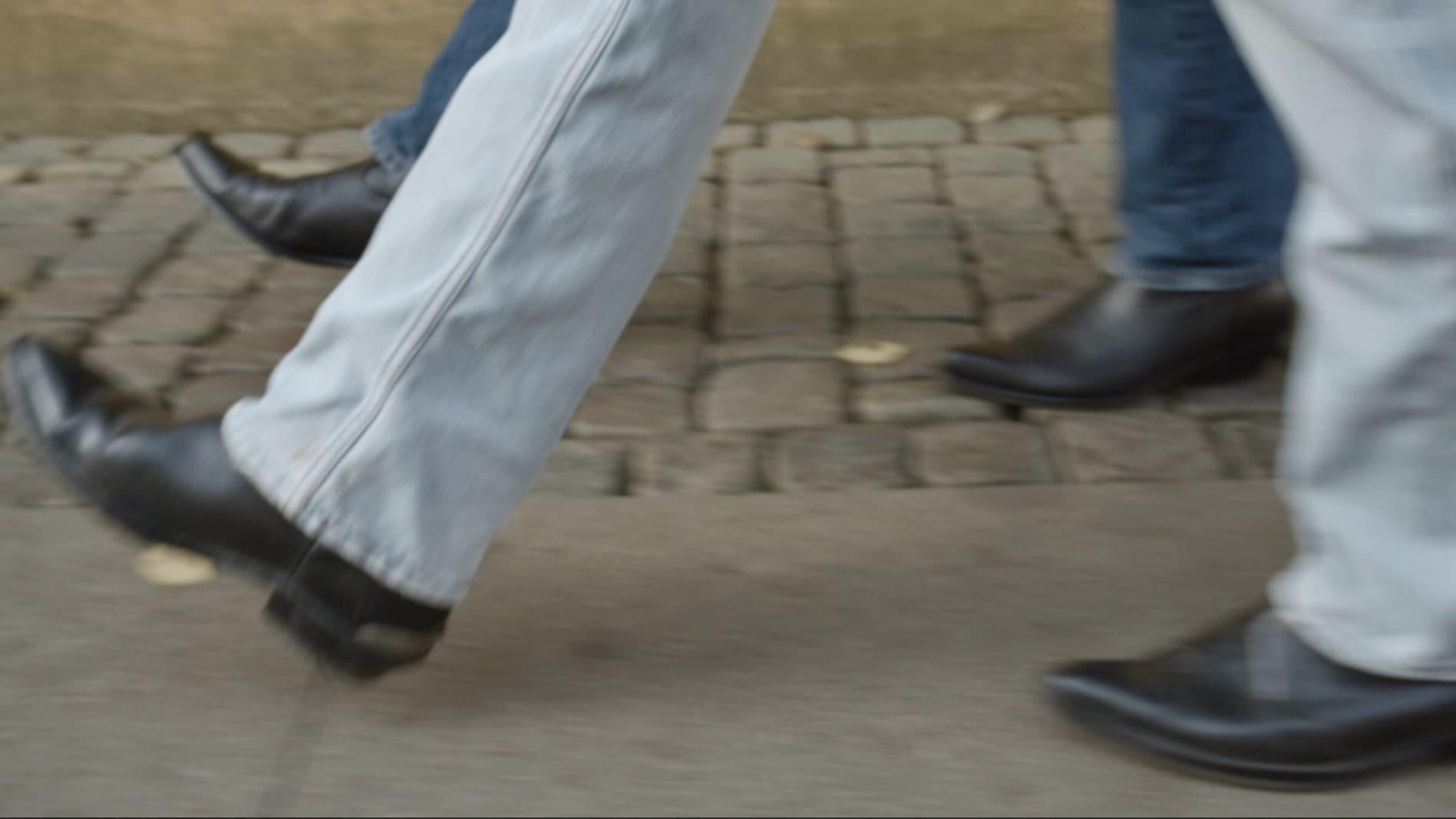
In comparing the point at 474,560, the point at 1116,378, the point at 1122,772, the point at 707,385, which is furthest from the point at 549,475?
the point at 1122,772

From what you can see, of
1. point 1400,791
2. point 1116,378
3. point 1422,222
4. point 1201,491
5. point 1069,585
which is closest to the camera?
point 1422,222

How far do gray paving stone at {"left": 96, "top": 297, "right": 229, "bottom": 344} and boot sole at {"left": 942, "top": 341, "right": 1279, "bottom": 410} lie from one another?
139 cm

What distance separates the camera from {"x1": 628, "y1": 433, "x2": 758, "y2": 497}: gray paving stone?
252 centimetres

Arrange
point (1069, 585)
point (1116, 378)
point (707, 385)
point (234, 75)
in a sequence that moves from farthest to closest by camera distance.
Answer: point (234, 75), point (707, 385), point (1116, 378), point (1069, 585)

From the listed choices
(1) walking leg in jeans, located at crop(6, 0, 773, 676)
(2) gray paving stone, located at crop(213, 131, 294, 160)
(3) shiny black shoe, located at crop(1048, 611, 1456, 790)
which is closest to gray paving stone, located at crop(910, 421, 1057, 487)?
(3) shiny black shoe, located at crop(1048, 611, 1456, 790)

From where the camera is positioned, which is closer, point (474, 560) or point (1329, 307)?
point (1329, 307)

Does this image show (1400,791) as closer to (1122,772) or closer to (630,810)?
(1122,772)

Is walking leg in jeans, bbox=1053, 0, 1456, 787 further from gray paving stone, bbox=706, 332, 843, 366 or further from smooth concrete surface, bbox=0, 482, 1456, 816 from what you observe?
gray paving stone, bbox=706, 332, 843, 366

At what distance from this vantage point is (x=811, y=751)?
186 cm

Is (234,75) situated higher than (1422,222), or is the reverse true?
(1422,222)

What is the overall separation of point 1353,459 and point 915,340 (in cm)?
140

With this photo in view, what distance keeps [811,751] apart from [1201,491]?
87 cm

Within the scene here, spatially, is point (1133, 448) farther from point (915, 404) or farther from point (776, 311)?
point (776, 311)

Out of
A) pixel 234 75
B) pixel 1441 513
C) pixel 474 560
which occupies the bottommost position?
pixel 234 75
